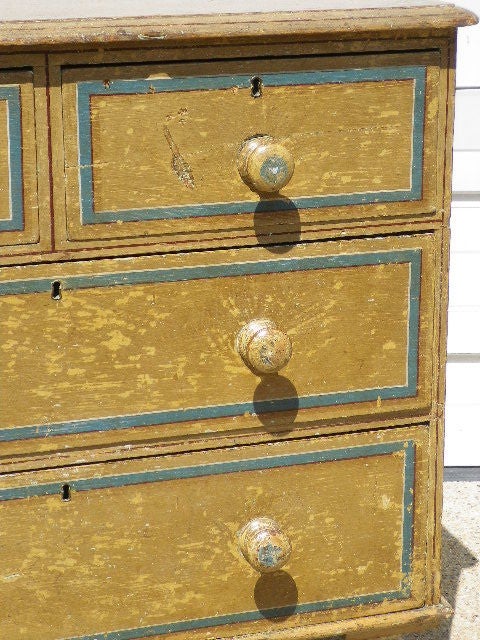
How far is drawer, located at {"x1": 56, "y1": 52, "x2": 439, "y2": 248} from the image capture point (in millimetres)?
1580

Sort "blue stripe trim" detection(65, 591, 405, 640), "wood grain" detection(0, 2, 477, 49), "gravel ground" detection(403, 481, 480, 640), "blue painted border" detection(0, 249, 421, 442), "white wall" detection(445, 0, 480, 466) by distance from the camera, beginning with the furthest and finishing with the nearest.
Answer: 1. "white wall" detection(445, 0, 480, 466)
2. "gravel ground" detection(403, 481, 480, 640)
3. "blue stripe trim" detection(65, 591, 405, 640)
4. "blue painted border" detection(0, 249, 421, 442)
5. "wood grain" detection(0, 2, 477, 49)

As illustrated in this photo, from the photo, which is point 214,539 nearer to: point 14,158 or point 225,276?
point 225,276

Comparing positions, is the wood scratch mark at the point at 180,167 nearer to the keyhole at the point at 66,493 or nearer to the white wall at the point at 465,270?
the keyhole at the point at 66,493

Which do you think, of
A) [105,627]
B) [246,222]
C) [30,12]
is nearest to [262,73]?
[246,222]

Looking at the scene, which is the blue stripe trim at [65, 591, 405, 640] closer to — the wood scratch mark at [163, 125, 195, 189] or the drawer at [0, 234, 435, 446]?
the drawer at [0, 234, 435, 446]

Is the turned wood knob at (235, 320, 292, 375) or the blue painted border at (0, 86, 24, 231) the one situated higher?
the blue painted border at (0, 86, 24, 231)

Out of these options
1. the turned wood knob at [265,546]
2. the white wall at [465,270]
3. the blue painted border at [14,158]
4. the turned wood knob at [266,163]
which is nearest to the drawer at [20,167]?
the blue painted border at [14,158]

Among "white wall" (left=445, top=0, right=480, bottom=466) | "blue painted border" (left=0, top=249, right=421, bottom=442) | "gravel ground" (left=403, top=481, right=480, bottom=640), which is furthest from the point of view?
"white wall" (left=445, top=0, right=480, bottom=466)

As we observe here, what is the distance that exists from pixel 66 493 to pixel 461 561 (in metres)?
1.10

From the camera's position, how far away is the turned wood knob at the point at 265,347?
5.41ft

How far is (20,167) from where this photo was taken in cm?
157

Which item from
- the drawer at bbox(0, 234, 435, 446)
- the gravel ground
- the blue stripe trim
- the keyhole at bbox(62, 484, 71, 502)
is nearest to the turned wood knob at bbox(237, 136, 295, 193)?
the drawer at bbox(0, 234, 435, 446)

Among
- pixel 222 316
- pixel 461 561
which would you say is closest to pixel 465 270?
pixel 461 561

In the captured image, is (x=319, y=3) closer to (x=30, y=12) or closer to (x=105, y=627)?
(x=30, y=12)
